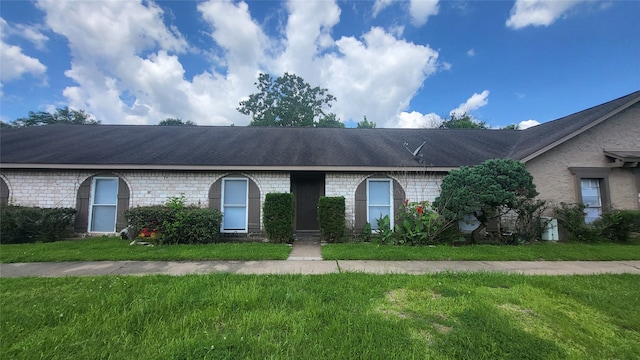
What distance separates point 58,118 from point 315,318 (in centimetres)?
4041

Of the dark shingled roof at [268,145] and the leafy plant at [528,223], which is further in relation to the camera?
the dark shingled roof at [268,145]

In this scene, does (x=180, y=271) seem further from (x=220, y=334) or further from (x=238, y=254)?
(x=220, y=334)

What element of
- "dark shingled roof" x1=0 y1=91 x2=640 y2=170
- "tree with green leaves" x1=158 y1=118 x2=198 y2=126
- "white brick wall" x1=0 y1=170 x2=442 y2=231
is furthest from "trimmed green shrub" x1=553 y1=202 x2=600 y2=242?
"tree with green leaves" x1=158 y1=118 x2=198 y2=126

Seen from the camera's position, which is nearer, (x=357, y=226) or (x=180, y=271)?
(x=180, y=271)

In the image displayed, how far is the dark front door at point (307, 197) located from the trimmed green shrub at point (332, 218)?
216 centimetres

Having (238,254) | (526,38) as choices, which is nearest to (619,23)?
(526,38)

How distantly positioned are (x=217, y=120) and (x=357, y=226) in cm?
3037

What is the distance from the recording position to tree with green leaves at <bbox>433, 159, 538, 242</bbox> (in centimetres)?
758

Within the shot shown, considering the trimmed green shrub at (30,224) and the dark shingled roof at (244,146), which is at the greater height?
the dark shingled roof at (244,146)

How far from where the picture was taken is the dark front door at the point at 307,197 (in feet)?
34.5

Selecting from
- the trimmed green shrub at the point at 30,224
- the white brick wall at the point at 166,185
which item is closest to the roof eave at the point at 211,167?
the white brick wall at the point at 166,185

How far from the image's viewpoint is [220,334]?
8.79 ft

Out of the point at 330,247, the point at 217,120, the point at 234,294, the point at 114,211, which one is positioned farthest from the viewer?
the point at 217,120

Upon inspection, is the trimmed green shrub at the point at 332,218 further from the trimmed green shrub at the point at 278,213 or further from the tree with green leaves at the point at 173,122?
the tree with green leaves at the point at 173,122
